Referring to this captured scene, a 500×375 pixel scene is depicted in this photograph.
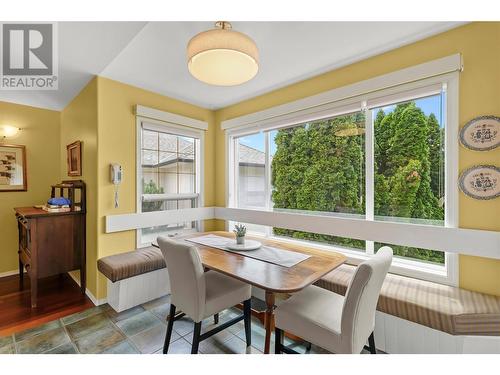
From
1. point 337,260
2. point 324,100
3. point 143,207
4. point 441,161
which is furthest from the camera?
point 143,207

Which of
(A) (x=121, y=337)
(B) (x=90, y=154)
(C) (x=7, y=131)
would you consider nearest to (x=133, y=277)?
(A) (x=121, y=337)

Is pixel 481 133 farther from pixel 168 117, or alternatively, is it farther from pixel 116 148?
pixel 116 148

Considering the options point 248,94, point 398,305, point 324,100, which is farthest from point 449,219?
point 248,94

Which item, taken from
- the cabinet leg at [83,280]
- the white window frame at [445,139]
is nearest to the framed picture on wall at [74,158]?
the cabinet leg at [83,280]

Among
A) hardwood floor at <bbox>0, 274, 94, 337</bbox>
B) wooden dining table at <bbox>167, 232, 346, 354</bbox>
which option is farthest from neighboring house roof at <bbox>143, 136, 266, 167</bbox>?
hardwood floor at <bbox>0, 274, 94, 337</bbox>

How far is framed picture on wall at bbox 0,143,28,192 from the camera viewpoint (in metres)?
3.23

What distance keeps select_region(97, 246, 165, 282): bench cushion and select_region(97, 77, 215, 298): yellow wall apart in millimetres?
163

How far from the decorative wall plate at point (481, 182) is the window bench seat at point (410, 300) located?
701 mm

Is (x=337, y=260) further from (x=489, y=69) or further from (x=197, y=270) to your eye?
(x=489, y=69)

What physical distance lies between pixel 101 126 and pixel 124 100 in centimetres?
41

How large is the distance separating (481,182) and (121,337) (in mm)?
2986

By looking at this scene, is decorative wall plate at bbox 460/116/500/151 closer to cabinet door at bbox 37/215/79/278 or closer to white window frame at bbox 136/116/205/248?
white window frame at bbox 136/116/205/248

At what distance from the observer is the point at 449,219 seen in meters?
1.85

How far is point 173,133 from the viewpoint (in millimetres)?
3203
